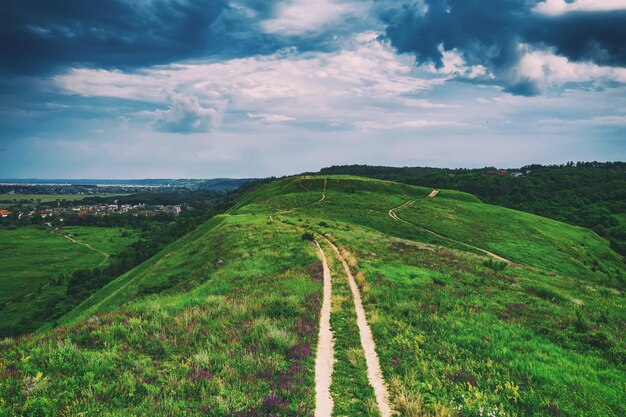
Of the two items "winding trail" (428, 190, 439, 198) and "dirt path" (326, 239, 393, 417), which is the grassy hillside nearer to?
"dirt path" (326, 239, 393, 417)

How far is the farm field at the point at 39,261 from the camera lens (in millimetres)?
92250

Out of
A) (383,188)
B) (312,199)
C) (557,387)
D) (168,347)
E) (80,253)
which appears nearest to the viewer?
(557,387)

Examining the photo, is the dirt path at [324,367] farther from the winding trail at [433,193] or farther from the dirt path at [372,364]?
the winding trail at [433,193]

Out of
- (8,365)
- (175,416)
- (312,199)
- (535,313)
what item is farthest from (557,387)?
(312,199)

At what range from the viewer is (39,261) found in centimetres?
13788

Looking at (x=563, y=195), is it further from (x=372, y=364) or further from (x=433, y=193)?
(x=372, y=364)

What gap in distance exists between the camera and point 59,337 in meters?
9.50

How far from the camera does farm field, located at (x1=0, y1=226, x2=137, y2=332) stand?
303ft

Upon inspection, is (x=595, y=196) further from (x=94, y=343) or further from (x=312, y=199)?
(x=94, y=343)

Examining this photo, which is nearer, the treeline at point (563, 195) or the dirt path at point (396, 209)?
the dirt path at point (396, 209)

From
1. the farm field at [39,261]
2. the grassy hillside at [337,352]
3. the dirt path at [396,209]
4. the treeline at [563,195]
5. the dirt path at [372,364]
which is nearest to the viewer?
the grassy hillside at [337,352]

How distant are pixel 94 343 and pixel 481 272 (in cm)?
2487

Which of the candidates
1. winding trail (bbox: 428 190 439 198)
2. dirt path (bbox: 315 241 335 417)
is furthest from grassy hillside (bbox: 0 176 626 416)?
winding trail (bbox: 428 190 439 198)

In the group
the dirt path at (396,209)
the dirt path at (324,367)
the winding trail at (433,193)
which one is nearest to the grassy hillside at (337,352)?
the dirt path at (324,367)
